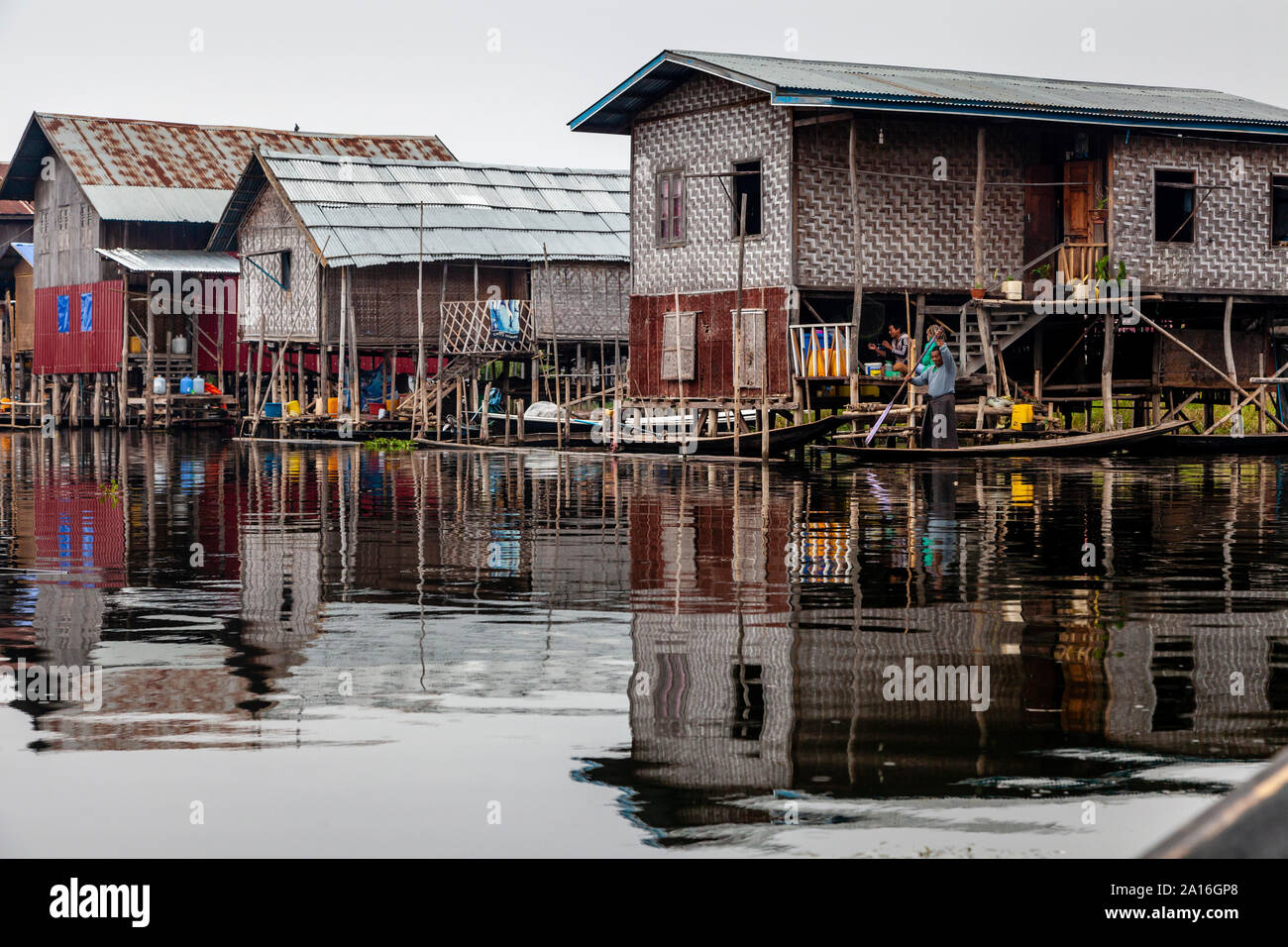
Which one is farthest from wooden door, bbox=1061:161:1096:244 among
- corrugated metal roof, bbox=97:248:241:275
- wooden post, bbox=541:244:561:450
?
corrugated metal roof, bbox=97:248:241:275

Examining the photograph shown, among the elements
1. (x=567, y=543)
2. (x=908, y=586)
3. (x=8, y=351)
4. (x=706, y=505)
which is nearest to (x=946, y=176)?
(x=706, y=505)

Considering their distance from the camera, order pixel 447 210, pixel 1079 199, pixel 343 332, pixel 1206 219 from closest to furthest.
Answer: pixel 1079 199 → pixel 1206 219 → pixel 343 332 → pixel 447 210

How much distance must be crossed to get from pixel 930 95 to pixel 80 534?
46.9 feet

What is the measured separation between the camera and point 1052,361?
27969 mm

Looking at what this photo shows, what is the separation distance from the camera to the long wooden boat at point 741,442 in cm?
2255

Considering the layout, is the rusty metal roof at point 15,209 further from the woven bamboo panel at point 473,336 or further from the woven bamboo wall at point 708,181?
the woven bamboo wall at point 708,181

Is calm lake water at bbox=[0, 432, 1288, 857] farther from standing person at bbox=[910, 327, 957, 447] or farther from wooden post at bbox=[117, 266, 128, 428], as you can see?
wooden post at bbox=[117, 266, 128, 428]

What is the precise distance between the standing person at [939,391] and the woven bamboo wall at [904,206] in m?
2.54

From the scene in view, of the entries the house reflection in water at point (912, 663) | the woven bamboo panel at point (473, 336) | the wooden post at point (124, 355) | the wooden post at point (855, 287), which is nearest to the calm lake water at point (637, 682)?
the house reflection in water at point (912, 663)

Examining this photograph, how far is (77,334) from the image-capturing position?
42.5m

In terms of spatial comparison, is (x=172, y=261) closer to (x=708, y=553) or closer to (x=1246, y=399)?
(x=1246, y=399)

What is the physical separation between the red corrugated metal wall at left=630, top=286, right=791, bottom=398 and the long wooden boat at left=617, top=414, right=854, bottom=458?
83 centimetres

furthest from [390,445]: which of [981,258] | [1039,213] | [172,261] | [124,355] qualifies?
[124,355]

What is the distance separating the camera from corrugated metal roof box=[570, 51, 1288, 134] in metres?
23.3
